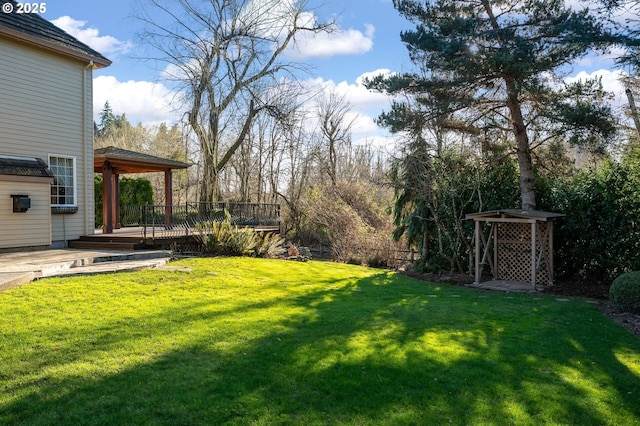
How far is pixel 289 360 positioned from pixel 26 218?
29.3 ft

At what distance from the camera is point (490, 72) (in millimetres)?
10297

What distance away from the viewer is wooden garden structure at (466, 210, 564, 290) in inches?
389

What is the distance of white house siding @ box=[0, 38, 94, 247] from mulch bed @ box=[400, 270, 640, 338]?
369 inches

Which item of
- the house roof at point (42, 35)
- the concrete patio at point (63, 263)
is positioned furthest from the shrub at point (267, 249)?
the house roof at point (42, 35)

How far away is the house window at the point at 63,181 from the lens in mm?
10984

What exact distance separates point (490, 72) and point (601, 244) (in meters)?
4.73

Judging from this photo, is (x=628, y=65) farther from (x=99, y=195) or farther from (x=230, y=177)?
(x=230, y=177)

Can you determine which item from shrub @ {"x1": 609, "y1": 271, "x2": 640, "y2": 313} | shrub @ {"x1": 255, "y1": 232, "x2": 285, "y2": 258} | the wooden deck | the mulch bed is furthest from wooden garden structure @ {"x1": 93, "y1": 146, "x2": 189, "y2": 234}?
shrub @ {"x1": 609, "y1": 271, "x2": 640, "y2": 313}

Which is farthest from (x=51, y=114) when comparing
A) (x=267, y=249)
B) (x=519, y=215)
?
(x=519, y=215)

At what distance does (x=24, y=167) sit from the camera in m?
9.83

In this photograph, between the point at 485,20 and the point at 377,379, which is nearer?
the point at 377,379

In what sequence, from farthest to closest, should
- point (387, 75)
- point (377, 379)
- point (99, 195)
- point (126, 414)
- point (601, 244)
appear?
point (99, 195)
point (387, 75)
point (601, 244)
point (377, 379)
point (126, 414)

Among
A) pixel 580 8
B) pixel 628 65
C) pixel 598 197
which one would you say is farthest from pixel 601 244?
pixel 580 8

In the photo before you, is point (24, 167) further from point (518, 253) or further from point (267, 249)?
point (518, 253)
